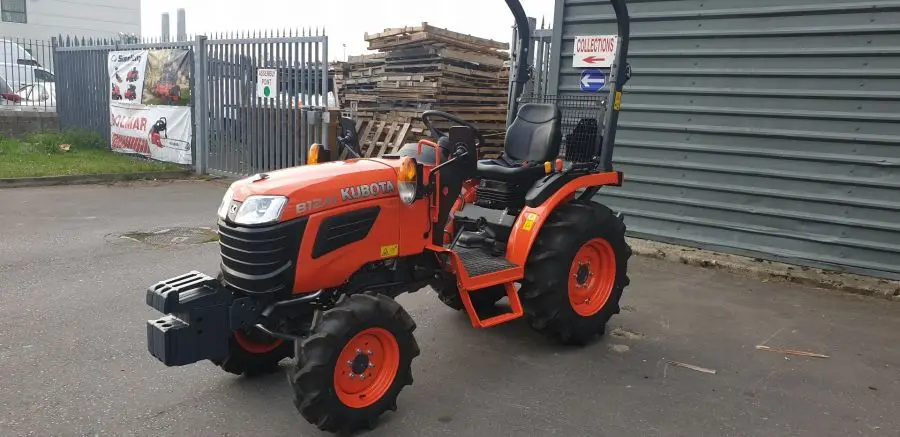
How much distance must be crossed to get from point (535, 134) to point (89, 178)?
9.23 meters

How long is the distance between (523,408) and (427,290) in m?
2.24

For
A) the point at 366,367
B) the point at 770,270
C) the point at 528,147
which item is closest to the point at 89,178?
the point at 528,147

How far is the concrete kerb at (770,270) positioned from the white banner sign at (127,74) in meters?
9.91

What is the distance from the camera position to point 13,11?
35438mm

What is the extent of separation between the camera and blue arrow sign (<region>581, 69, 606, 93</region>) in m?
7.30

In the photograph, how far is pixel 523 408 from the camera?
3695 mm

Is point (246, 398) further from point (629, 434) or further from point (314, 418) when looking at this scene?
point (629, 434)

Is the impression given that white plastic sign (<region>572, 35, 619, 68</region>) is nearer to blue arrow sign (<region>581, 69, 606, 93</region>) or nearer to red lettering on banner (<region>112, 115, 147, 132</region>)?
blue arrow sign (<region>581, 69, 606, 93</region>)

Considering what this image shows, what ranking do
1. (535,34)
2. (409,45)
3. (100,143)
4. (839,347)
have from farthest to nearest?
(100,143), (409,45), (535,34), (839,347)

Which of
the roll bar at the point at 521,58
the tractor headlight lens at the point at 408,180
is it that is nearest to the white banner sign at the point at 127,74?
the roll bar at the point at 521,58

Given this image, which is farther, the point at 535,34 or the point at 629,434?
the point at 535,34

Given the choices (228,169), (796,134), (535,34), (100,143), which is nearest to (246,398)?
(796,134)

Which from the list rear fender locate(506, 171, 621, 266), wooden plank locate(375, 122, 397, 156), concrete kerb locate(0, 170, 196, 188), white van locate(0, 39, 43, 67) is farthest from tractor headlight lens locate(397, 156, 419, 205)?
white van locate(0, 39, 43, 67)

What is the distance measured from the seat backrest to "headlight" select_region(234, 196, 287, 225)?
2.06 meters
